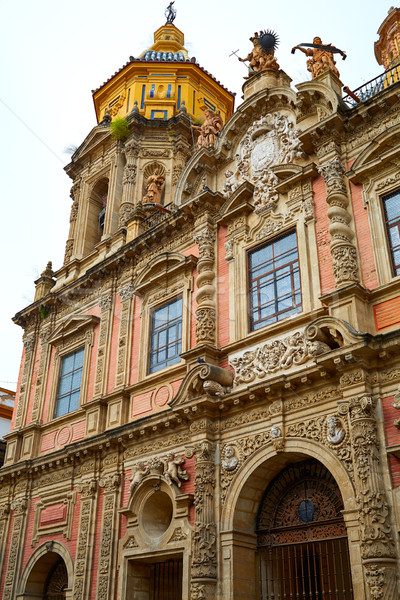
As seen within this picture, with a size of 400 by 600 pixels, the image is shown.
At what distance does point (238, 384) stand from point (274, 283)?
225 cm

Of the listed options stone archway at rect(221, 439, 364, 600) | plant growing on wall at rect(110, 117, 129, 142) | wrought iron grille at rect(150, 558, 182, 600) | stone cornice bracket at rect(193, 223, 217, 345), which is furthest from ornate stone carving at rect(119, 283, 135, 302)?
plant growing on wall at rect(110, 117, 129, 142)

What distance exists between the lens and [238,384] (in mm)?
12812

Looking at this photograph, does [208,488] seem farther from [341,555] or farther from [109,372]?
[109,372]

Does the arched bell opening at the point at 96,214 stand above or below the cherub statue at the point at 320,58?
above

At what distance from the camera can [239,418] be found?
40.8ft

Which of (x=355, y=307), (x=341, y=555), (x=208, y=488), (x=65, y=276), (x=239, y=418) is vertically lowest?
(x=341, y=555)

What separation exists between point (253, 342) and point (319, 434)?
8.51 ft

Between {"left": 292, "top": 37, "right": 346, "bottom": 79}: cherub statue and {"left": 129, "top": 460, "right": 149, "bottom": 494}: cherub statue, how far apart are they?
31.0ft

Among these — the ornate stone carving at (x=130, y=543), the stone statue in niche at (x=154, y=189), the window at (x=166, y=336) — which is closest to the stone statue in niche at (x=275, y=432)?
the window at (x=166, y=336)

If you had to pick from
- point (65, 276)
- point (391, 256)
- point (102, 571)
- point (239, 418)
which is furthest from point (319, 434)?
point (65, 276)

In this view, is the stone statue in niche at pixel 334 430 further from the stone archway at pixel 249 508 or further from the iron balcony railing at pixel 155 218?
the iron balcony railing at pixel 155 218

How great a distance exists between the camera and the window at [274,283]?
12.9m

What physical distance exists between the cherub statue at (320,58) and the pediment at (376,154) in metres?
2.83

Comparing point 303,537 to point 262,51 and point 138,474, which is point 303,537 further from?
point 262,51
